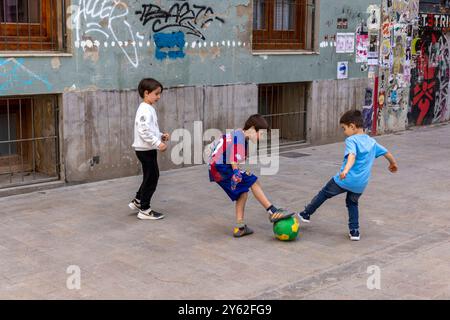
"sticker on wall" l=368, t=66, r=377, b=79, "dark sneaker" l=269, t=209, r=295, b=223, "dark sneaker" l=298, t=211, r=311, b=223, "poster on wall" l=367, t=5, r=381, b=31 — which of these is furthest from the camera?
"sticker on wall" l=368, t=66, r=377, b=79

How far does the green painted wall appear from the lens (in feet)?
27.1

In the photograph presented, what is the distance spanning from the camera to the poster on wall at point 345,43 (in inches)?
489

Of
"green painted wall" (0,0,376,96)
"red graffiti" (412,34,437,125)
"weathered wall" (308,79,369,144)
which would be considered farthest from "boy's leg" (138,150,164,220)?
"red graffiti" (412,34,437,125)

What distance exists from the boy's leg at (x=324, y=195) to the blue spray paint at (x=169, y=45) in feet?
12.8

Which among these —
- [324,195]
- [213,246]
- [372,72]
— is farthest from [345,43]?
[213,246]

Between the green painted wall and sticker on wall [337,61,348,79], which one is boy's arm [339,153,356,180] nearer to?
the green painted wall

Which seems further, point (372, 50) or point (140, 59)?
point (372, 50)

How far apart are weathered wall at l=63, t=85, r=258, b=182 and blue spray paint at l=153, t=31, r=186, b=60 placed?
539 mm

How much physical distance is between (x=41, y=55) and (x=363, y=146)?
172 inches

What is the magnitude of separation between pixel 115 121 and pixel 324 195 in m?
3.77

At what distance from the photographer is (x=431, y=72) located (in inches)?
593

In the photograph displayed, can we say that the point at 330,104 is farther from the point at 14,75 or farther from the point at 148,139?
the point at 14,75

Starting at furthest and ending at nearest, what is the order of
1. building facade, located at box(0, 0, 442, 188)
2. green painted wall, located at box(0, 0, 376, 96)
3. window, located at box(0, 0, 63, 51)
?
building facade, located at box(0, 0, 442, 188) < green painted wall, located at box(0, 0, 376, 96) < window, located at box(0, 0, 63, 51)

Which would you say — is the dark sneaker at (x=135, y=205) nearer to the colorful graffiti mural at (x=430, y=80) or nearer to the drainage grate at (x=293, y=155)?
the drainage grate at (x=293, y=155)
